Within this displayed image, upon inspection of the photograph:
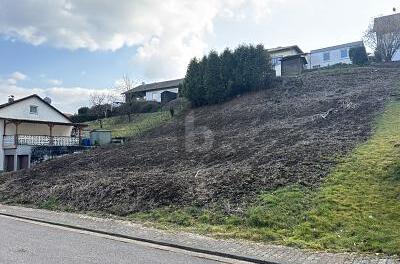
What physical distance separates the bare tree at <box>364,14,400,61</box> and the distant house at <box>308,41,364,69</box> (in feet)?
48.9

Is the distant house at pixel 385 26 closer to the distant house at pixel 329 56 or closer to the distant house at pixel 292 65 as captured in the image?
the distant house at pixel 292 65

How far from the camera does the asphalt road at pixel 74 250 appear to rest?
24.4ft

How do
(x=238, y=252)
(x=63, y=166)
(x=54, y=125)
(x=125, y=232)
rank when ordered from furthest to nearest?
1. (x=54, y=125)
2. (x=63, y=166)
3. (x=125, y=232)
4. (x=238, y=252)

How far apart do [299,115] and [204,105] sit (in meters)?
10.9

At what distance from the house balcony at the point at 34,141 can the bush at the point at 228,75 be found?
10904mm

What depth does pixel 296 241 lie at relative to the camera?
8445 millimetres

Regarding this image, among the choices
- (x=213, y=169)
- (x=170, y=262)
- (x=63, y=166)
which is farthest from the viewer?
(x=63, y=166)

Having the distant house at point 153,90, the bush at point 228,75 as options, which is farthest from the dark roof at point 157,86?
the bush at point 228,75

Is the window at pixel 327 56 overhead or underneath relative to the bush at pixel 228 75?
overhead

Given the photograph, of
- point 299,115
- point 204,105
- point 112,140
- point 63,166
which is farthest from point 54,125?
point 299,115

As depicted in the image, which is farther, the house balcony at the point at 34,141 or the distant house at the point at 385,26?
the distant house at the point at 385,26

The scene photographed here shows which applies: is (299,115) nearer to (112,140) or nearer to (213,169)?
(213,169)

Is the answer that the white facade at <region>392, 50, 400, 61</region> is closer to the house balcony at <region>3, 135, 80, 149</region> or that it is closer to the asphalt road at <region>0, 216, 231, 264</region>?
the house balcony at <region>3, 135, 80, 149</region>

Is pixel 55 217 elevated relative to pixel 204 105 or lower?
lower
